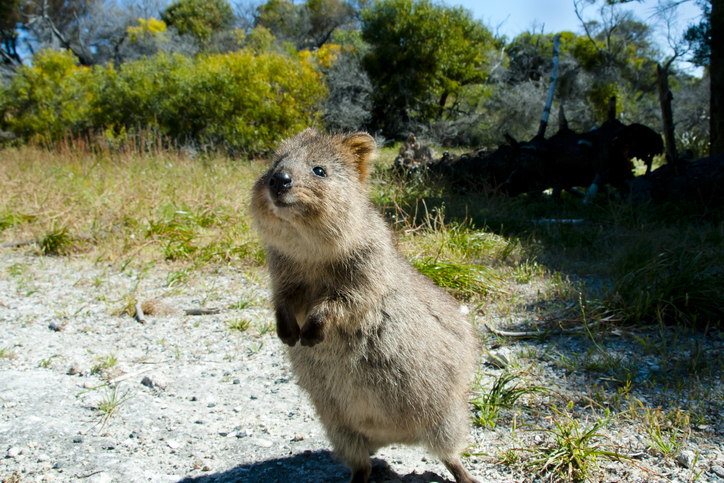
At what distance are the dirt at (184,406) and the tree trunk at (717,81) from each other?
24.4ft

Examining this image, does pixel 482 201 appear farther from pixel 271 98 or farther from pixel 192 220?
pixel 271 98

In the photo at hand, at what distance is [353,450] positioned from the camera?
248cm

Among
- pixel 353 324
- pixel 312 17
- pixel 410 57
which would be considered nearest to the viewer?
pixel 353 324

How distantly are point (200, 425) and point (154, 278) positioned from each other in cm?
264

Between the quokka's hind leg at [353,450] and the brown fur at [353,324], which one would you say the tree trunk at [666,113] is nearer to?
the brown fur at [353,324]

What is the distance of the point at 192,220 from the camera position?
240 inches

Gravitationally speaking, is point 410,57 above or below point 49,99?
above

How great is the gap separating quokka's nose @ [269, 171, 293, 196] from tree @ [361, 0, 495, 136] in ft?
52.3

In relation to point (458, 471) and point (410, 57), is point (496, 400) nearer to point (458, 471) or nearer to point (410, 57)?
point (458, 471)

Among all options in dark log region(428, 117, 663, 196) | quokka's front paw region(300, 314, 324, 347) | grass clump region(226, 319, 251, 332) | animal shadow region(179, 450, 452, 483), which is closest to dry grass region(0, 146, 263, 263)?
grass clump region(226, 319, 251, 332)

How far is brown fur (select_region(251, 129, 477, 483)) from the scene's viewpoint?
7.27ft

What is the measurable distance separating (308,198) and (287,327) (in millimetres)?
653

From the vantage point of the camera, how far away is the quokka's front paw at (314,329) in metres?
2.19

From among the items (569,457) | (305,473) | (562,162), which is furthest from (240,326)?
(562,162)
